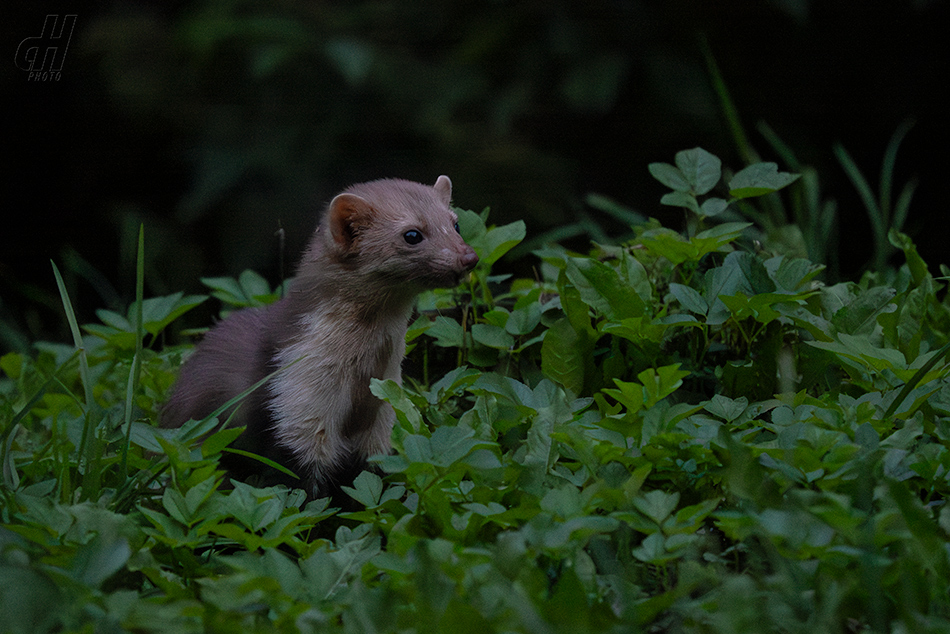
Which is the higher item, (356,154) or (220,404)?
(356,154)

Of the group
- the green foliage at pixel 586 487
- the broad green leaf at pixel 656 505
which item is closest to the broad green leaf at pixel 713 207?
the green foliage at pixel 586 487

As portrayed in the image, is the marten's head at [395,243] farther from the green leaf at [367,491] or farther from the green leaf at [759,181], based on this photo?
the green leaf at [759,181]

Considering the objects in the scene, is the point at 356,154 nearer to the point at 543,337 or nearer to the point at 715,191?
the point at 715,191

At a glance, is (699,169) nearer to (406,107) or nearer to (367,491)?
(367,491)

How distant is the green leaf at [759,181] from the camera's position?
2426 mm

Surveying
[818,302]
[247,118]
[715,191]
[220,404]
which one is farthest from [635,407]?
[247,118]

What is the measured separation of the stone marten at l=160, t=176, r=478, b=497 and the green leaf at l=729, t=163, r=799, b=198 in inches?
31.2

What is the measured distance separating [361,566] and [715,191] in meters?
3.32

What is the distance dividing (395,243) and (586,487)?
0.94 metres

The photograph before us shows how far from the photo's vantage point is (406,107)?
428 centimetres

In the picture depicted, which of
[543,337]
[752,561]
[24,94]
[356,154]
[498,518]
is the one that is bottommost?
[752,561]

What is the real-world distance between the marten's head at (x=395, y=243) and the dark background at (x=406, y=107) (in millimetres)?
1740

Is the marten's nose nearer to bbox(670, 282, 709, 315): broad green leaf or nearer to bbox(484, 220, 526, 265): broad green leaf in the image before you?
bbox(484, 220, 526, 265): broad green leaf

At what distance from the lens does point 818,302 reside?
8.23 ft
